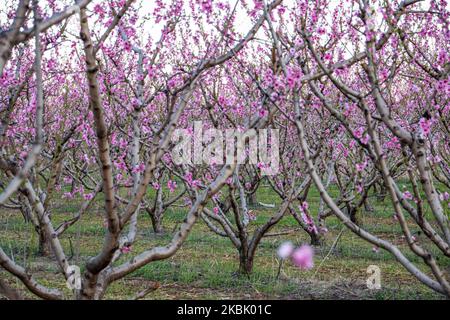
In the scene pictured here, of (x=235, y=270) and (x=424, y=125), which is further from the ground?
(x=424, y=125)

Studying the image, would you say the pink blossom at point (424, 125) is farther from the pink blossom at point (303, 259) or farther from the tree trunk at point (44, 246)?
the tree trunk at point (44, 246)

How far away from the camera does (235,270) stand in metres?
6.00

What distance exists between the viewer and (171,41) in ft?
23.9

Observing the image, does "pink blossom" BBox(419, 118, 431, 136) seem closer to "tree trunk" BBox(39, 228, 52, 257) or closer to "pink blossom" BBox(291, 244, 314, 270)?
"pink blossom" BBox(291, 244, 314, 270)

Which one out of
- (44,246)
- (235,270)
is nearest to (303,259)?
(235,270)

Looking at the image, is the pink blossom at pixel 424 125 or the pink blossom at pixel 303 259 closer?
the pink blossom at pixel 424 125

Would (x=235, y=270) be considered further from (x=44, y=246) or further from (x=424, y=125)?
(x=424, y=125)

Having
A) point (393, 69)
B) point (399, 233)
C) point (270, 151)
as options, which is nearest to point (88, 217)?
point (270, 151)

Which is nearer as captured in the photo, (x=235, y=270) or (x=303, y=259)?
(x=303, y=259)

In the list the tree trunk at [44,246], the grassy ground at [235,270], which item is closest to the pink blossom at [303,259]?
the grassy ground at [235,270]

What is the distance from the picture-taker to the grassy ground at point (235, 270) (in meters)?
5.07

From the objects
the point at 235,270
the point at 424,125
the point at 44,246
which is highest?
the point at 424,125

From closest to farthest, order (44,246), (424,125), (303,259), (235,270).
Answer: (424,125)
(303,259)
(235,270)
(44,246)
